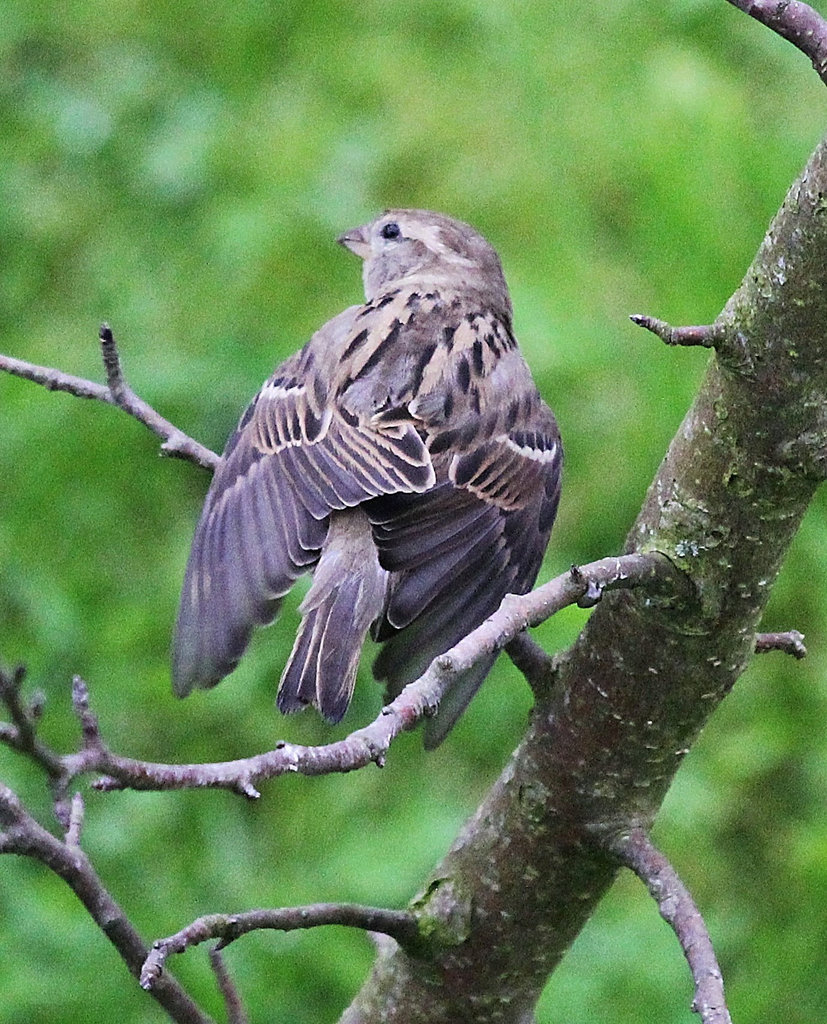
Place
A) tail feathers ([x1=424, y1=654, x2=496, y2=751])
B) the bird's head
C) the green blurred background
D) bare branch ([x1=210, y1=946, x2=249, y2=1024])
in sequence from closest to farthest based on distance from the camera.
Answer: bare branch ([x1=210, y1=946, x2=249, y2=1024])
tail feathers ([x1=424, y1=654, x2=496, y2=751])
the green blurred background
the bird's head

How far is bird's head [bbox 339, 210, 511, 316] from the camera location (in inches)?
138

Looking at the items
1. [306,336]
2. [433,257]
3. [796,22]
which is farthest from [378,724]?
[306,336]

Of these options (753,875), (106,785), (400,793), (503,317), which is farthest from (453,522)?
(106,785)

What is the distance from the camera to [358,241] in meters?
3.72

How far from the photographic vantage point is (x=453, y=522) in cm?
280

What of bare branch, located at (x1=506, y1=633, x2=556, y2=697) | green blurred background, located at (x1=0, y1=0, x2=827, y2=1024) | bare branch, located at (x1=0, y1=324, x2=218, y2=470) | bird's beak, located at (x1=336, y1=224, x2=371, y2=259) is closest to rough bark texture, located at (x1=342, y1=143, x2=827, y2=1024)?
bare branch, located at (x1=506, y1=633, x2=556, y2=697)

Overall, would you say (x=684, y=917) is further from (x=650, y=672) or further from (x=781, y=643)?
(x=781, y=643)

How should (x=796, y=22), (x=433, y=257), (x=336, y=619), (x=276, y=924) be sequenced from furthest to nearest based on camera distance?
(x=433, y=257), (x=336, y=619), (x=276, y=924), (x=796, y=22)

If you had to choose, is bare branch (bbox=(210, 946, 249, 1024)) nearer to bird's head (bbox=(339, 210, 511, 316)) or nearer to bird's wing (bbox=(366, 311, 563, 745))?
bird's wing (bbox=(366, 311, 563, 745))

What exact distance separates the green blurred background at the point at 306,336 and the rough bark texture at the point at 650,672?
1.11 metres

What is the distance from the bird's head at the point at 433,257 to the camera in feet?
11.5

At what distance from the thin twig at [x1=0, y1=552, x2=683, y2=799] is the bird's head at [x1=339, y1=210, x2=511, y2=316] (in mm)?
1733

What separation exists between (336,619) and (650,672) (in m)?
0.72

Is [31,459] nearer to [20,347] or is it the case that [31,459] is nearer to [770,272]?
[20,347]
